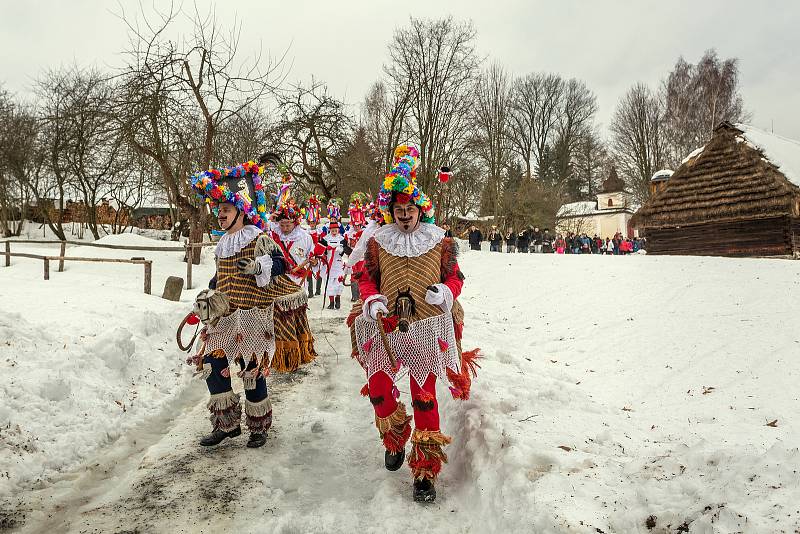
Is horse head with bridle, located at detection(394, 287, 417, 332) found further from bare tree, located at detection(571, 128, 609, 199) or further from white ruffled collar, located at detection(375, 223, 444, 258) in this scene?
bare tree, located at detection(571, 128, 609, 199)

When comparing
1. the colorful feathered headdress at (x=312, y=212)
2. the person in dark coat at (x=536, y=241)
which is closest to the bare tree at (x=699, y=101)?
the person in dark coat at (x=536, y=241)

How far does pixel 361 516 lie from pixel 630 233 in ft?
179

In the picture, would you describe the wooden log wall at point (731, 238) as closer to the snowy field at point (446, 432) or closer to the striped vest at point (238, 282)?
the snowy field at point (446, 432)

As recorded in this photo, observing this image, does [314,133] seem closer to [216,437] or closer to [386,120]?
[386,120]

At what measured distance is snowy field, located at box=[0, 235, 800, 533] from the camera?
2.45 m

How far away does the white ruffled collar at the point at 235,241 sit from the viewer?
3.88 m

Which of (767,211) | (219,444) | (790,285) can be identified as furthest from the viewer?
(767,211)

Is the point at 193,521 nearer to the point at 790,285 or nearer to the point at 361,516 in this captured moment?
the point at 361,516

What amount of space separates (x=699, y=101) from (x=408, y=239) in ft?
110

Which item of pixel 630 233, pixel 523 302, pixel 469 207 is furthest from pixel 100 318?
pixel 630 233

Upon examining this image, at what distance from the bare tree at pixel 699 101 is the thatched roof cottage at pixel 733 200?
12712 mm

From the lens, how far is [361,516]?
2.82m

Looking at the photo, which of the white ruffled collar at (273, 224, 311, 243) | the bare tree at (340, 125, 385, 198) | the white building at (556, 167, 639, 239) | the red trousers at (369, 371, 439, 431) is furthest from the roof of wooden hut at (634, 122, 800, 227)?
the white building at (556, 167, 639, 239)

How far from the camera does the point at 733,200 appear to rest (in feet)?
51.1
